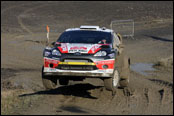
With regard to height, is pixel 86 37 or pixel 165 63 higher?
pixel 86 37

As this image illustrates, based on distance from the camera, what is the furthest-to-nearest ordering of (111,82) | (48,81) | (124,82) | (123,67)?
(124,82) → (123,67) → (48,81) → (111,82)

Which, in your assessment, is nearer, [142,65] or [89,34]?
[89,34]

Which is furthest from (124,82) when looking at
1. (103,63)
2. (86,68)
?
(86,68)

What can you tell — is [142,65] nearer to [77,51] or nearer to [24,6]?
[77,51]

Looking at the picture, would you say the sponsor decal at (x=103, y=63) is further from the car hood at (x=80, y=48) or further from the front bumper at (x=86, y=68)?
the car hood at (x=80, y=48)

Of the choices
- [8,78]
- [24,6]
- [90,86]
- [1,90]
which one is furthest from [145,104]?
[24,6]

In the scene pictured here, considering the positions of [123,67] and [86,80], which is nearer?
[123,67]

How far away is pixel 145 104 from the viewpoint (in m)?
12.7

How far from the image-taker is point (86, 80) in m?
17.2

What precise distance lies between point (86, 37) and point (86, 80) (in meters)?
4.43

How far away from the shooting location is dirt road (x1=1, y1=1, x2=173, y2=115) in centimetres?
1248

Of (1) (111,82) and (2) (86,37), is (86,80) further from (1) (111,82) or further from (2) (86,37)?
(1) (111,82)

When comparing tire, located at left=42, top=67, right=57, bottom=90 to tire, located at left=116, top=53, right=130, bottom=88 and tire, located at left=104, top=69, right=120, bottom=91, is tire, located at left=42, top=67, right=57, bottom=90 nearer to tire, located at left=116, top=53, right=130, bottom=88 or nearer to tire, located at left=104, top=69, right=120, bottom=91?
tire, located at left=104, top=69, right=120, bottom=91

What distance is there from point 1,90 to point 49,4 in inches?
1392
